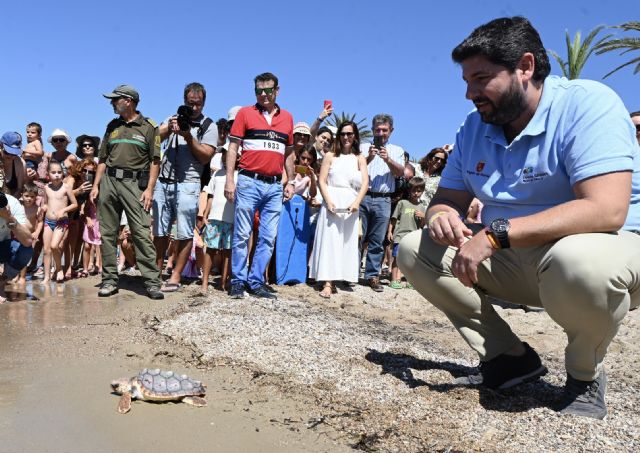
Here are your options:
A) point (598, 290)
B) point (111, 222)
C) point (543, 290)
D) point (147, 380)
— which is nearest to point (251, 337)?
point (147, 380)

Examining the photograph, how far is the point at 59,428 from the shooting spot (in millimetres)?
2354

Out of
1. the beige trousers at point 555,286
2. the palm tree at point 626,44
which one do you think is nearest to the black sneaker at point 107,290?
the beige trousers at point 555,286

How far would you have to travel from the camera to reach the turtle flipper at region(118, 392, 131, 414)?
2.54 meters

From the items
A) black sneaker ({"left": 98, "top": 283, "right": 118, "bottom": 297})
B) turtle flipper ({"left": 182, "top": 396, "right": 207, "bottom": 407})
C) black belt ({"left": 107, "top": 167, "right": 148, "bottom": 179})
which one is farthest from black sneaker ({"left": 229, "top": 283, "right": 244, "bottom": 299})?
turtle flipper ({"left": 182, "top": 396, "right": 207, "bottom": 407})

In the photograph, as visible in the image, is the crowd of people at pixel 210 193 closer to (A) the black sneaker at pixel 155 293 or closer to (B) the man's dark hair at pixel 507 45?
(A) the black sneaker at pixel 155 293

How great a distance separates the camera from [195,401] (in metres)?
2.64

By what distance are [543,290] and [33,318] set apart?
3770 millimetres

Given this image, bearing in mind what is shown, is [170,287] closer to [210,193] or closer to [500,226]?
[210,193]

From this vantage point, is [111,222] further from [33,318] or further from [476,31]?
[476,31]

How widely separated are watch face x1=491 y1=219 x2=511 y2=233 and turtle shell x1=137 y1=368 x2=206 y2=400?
5.00 feet

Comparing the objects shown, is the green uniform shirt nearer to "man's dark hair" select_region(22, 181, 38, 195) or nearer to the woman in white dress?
"man's dark hair" select_region(22, 181, 38, 195)

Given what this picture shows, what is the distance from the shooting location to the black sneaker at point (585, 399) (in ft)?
7.87

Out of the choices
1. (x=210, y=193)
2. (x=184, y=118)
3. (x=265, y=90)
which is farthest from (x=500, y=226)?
(x=210, y=193)

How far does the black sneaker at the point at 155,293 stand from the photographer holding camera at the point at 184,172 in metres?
0.31
